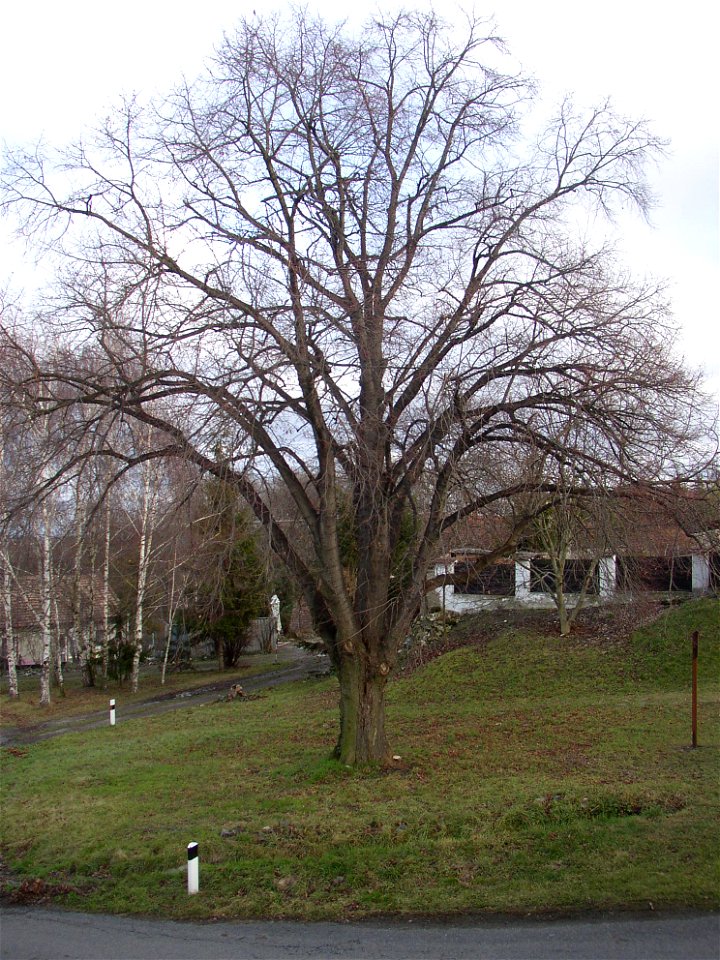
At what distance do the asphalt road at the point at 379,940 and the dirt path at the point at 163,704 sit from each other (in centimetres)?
1430

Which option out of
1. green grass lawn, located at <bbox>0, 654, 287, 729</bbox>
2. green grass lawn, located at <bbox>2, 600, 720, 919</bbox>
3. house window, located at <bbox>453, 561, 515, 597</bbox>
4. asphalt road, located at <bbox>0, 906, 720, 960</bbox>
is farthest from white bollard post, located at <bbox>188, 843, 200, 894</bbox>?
green grass lawn, located at <bbox>0, 654, 287, 729</bbox>

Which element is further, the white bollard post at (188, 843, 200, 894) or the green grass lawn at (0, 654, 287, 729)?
the green grass lawn at (0, 654, 287, 729)

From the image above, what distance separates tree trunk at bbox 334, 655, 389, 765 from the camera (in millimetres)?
11445

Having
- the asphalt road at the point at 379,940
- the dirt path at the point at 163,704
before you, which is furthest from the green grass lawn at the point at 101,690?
the asphalt road at the point at 379,940

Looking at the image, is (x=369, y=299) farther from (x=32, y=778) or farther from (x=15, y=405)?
(x=32, y=778)

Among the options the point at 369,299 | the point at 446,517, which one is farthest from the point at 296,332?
the point at 446,517

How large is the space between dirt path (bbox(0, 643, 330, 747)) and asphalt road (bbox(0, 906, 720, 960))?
14.3 meters

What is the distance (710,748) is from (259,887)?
711 centimetres

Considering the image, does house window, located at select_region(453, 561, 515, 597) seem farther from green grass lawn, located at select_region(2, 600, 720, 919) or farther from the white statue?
the white statue

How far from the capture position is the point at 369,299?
34.2 feet

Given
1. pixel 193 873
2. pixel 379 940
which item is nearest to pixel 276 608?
pixel 193 873

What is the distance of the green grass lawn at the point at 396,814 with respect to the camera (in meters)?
6.88

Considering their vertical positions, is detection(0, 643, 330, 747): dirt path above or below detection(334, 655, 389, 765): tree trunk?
below

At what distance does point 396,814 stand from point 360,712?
9.06ft
